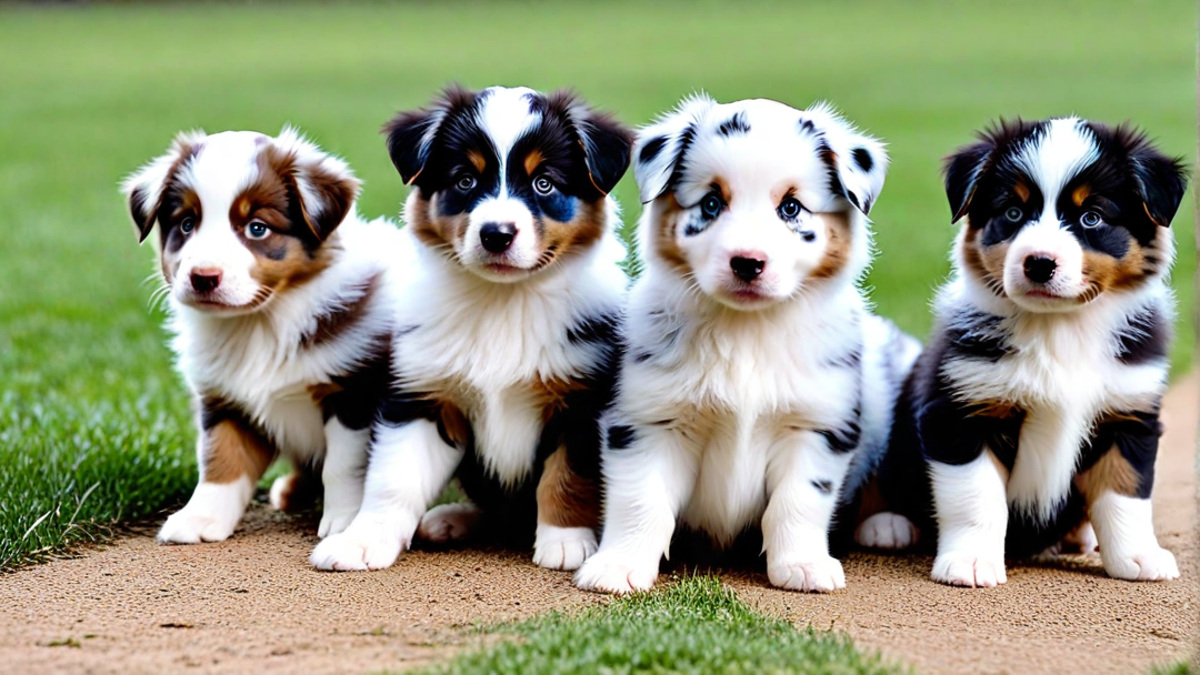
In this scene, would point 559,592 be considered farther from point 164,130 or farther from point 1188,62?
point 1188,62

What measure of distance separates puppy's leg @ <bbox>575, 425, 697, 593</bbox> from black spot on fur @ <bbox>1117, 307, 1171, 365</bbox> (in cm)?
178

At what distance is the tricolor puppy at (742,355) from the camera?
5016 millimetres

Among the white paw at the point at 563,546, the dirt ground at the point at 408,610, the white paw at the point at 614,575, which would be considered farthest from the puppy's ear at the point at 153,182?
the white paw at the point at 614,575

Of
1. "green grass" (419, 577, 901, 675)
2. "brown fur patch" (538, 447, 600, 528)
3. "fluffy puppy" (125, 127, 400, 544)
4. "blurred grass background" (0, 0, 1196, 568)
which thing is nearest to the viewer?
"green grass" (419, 577, 901, 675)

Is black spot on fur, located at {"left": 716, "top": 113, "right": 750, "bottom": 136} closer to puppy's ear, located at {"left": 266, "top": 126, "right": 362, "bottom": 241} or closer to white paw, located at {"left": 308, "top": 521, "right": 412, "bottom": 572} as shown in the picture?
puppy's ear, located at {"left": 266, "top": 126, "right": 362, "bottom": 241}

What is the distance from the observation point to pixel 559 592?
4.99 meters

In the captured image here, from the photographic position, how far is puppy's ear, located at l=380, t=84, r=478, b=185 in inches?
211

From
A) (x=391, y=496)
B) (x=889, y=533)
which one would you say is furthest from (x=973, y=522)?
(x=391, y=496)

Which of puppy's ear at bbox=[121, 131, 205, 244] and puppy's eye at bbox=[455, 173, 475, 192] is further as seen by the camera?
puppy's ear at bbox=[121, 131, 205, 244]

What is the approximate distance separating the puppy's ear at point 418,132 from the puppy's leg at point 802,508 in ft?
6.09

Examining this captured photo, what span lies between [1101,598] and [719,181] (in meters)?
2.20

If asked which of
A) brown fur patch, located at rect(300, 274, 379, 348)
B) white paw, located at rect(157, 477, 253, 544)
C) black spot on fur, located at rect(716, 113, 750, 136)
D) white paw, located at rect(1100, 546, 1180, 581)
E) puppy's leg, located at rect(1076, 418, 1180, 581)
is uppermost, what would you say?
black spot on fur, located at rect(716, 113, 750, 136)

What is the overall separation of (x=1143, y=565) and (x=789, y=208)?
6.77 ft

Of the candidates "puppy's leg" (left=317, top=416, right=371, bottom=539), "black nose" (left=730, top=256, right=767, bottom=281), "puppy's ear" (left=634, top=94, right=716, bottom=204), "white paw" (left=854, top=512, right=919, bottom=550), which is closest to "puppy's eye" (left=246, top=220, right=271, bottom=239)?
"puppy's leg" (left=317, top=416, right=371, bottom=539)
